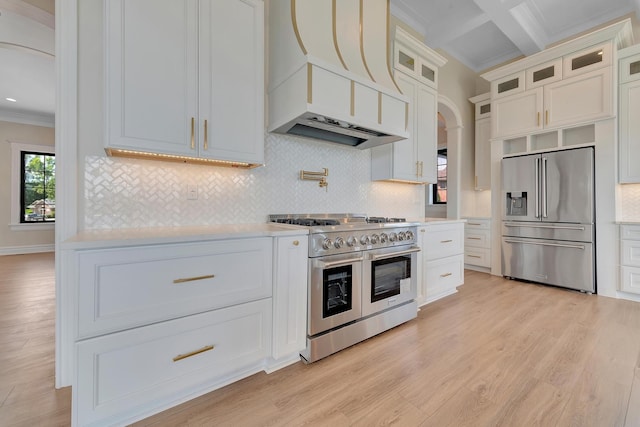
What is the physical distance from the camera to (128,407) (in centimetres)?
129

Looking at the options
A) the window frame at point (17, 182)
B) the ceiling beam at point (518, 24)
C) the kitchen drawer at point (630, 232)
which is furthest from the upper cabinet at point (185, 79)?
the window frame at point (17, 182)

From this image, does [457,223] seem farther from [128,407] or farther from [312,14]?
[128,407]

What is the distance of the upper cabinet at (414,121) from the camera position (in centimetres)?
298

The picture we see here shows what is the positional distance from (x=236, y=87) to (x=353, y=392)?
2.07m

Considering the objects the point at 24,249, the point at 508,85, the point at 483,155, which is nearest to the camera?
the point at 508,85

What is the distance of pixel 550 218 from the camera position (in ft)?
12.1

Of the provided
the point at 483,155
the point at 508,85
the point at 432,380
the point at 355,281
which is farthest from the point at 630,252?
the point at 355,281

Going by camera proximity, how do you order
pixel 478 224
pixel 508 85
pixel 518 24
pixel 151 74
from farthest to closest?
1. pixel 478 224
2. pixel 508 85
3. pixel 518 24
4. pixel 151 74

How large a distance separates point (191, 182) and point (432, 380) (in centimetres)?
211

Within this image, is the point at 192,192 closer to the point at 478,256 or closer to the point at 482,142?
the point at 478,256

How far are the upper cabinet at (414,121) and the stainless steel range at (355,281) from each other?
32.1 inches

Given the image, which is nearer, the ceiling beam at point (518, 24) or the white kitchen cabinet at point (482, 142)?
the ceiling beam at point (518, 24)

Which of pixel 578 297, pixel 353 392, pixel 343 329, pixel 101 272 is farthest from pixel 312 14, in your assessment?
pixel 578 297

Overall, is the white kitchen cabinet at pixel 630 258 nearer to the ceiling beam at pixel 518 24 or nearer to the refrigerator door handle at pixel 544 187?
the refrigerator door handle at pixel 544 187
